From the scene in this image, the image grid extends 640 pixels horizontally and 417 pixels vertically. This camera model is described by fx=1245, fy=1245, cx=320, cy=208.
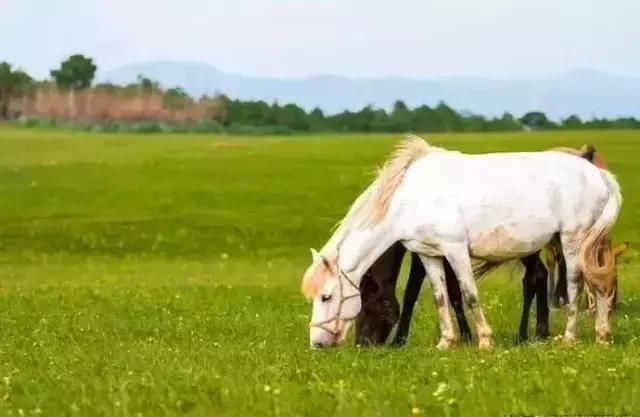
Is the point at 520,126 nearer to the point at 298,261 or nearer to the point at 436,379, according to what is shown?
the point at 298,261

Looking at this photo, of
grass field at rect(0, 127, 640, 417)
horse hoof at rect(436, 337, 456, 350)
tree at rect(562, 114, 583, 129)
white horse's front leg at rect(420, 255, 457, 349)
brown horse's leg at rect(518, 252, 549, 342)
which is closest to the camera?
grass field at rect(0, 127, 640, 417)

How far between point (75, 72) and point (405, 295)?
90.1 m

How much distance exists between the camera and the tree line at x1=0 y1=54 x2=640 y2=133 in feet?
276

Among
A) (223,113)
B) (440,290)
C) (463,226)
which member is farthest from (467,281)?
(223,113)

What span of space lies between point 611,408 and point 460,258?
13.3ft

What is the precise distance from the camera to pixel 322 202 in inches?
1663

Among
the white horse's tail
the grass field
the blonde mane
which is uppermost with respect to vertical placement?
the blonde mane

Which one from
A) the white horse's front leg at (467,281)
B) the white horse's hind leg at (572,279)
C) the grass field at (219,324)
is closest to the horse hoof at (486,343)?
the white horse's front leg at (467,281)

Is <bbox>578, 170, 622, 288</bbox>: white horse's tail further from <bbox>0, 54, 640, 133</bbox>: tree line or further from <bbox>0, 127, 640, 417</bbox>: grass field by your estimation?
<bbox>0, 54, 640, 133</bbox>: tree line

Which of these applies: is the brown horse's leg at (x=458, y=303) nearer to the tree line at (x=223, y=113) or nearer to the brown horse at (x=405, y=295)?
the brown horse at (x=405, y=295)

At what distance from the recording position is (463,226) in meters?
11.5

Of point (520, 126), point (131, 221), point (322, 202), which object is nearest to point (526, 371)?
point (131, 221)

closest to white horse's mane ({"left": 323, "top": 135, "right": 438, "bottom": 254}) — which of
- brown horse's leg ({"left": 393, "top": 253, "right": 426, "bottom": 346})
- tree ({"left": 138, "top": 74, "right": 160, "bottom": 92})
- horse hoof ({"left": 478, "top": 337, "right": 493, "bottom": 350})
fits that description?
brown horse's leg ({"left": 393, "top": 253, "right": 426, "bottom": 346})

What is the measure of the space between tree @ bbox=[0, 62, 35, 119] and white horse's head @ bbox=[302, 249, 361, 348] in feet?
277
